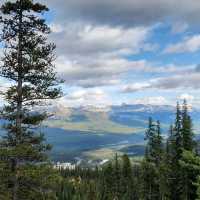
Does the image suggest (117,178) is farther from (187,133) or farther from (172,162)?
(187,133)

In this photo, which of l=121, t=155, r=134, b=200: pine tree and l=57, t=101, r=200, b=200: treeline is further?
l=121, t=155, r=134, b=200: pine tree

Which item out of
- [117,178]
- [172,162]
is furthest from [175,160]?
[117,178]

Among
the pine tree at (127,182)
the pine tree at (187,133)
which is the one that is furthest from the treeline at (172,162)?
the pine tree at (127,182)

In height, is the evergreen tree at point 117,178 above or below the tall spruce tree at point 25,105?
below

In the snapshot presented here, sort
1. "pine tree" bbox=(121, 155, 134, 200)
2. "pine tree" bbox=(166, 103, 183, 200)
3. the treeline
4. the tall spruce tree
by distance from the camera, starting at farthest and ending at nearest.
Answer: "pine tree" bbox=(121, 155, 134, 200), "pine tree" bbox=(166, 103, 183, 200), the treeline, the tall spruce tree

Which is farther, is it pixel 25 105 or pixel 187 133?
pixel 187 133

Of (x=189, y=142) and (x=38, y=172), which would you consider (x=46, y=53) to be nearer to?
(x=38, y=172)

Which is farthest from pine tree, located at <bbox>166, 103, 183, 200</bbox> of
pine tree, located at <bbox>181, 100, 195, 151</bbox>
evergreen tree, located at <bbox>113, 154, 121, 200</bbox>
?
evergreen tree, located at <bbox>113, 154, 121, 200</bbox>

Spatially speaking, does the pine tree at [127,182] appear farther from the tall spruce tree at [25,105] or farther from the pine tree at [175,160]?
the tall spruce tree at [25,105]

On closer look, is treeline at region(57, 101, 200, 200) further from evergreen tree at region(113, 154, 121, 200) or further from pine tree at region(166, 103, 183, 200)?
evergreen tree at region(113, 154, 121, 200)

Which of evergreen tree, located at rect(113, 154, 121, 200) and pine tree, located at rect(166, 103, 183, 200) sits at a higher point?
pine tree, located at rect(166, 103, 183, 200)

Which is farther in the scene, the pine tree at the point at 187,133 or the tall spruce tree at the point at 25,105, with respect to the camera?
the pine tree at the point at 187,133

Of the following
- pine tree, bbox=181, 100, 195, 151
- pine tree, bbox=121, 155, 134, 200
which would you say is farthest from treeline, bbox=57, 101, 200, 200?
pine tree, bbox=121, 155, 134, 200

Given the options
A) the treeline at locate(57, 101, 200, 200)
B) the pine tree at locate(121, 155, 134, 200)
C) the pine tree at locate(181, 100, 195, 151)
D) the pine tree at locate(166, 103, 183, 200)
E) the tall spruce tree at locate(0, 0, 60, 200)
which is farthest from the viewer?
the pine tree at locate(121, 155, 134, 200)
